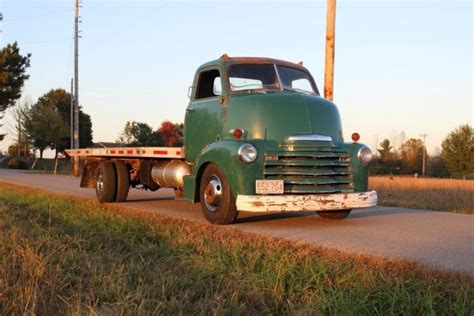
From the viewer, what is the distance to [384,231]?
22.9 ft

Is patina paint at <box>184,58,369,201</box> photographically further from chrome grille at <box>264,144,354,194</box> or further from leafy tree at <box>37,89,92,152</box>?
leafy tree at <box>37,89,92,152</box>

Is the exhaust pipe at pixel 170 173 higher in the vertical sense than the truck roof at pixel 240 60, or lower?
lower

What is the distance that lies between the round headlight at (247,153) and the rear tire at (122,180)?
453 cm

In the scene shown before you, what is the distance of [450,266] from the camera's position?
4801 mm

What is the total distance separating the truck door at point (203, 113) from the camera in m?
8.30

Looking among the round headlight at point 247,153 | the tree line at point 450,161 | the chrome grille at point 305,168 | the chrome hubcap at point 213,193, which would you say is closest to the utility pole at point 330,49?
the chrome grille at point 305,168

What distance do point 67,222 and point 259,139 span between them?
311 centimetres

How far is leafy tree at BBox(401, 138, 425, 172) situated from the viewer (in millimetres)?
72906

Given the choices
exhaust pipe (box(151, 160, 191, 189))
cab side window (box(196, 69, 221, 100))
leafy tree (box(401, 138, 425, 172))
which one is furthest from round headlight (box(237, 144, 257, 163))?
leafy tree (box(401, 138, 425, 172))

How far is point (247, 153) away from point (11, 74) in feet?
111

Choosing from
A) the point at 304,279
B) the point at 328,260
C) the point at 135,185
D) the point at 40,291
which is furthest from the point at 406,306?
the point at 135,185

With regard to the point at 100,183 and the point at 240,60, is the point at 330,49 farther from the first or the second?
the point at 100,183

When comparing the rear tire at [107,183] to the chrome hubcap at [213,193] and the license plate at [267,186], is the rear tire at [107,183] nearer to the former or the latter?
the chrome hubcap at [213,193]

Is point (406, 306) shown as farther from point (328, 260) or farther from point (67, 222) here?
point (67, 222)
